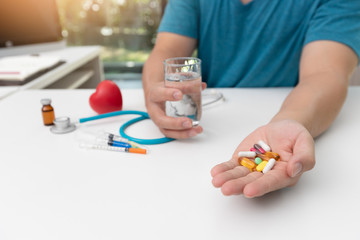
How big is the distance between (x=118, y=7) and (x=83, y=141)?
11.3 feet

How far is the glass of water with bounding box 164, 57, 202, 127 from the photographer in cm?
75

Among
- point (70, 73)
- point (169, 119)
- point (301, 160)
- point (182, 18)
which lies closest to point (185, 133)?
point (169, 119)

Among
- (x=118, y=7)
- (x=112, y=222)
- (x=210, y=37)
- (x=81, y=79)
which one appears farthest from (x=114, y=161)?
(x=118, y=7)

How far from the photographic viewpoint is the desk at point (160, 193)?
0.48 meters

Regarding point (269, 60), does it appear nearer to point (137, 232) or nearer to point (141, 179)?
point (141, 179)

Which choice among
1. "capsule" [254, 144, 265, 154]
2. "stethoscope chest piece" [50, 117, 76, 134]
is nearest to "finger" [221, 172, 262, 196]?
"capsule" [254, 144, 265, 154]

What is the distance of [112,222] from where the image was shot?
1.61 ft

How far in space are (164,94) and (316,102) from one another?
0.38 meters

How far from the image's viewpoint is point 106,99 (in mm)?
913

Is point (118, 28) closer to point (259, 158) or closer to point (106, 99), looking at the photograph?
point (106, 99)

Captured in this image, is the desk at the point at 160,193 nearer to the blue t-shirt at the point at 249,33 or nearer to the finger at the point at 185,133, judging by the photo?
the finger at the point at 185,133

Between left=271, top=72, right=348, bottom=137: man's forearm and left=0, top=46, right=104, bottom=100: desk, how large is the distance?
0.97m

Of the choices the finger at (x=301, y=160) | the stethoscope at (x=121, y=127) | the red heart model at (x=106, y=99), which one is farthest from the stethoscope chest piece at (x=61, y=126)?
the finger at (x=301, y=160)

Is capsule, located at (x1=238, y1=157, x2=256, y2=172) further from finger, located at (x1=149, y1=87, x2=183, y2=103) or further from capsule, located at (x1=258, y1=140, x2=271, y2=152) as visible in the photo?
finger, located at (x1=149, y1=87, x2=183, y2=103)
